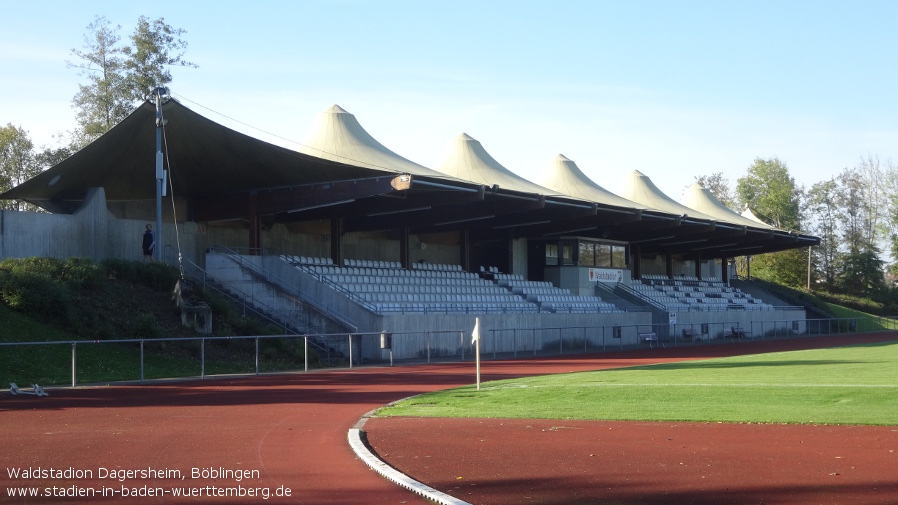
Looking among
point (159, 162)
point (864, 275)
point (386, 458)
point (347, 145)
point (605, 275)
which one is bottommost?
point (386, 458)

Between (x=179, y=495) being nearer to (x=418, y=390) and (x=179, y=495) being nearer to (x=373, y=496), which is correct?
(x=373, y=496)

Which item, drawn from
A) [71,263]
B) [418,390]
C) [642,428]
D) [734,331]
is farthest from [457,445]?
[734,331]

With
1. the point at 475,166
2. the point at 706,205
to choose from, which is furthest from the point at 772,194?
the point at 475,166

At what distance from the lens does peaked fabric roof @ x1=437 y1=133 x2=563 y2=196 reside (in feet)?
153

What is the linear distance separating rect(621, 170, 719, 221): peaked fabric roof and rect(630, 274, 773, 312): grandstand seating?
5.25 metres

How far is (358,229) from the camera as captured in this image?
4531 centimetres

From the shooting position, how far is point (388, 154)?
3991cm

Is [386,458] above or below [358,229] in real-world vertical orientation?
→ below

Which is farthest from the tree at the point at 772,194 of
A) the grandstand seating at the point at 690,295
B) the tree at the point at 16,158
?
the tree at the point at 16,158

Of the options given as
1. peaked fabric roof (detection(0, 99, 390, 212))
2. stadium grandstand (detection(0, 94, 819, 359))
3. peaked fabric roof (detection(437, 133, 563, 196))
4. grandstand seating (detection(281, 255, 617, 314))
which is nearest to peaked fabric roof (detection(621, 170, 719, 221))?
stadium grandstand (detection(0, 94, 819, 359))

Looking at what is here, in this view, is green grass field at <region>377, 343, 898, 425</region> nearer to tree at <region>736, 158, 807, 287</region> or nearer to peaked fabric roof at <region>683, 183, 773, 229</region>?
peaked fabric roof at <region>683, 183, 773, 229</region>

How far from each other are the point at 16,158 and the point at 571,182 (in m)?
36.3

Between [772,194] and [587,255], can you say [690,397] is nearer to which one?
[587,255]

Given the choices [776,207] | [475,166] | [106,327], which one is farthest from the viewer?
[776,207]
